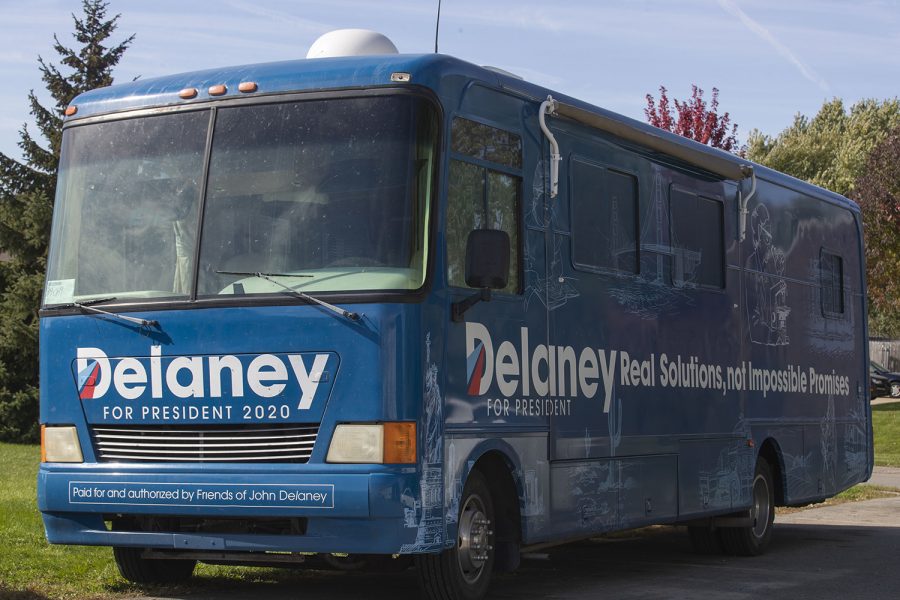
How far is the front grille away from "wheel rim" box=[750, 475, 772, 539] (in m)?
6.28

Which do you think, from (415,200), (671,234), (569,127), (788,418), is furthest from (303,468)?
(788,418)

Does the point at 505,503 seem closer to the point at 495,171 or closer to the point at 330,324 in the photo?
the point at 330,324

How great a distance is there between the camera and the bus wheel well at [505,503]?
29.6 feet

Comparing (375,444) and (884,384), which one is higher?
(884,384)

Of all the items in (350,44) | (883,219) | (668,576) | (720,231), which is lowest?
(668,576)

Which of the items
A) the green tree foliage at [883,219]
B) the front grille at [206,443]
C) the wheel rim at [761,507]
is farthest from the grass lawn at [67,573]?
the green tree foliage at [883,219]

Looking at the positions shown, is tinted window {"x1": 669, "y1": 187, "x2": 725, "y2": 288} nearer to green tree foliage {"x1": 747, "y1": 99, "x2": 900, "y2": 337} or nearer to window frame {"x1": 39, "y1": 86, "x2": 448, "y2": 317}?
window frame {"x1": 39, "y1": 86, "x2": 448, "y2": 317}

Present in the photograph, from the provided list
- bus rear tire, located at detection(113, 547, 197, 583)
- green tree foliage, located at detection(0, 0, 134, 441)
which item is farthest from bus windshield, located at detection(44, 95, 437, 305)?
green tree foliage, located at detection(0, 0, 134, 441)

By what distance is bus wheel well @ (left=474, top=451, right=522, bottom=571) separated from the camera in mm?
9031

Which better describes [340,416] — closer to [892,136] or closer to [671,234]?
[671,234]

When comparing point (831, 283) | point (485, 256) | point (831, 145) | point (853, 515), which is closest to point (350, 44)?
point (485, 256)

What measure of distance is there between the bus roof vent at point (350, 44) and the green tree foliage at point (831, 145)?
52.7m

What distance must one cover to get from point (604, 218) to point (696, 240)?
1.95m

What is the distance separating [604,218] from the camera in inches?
416
